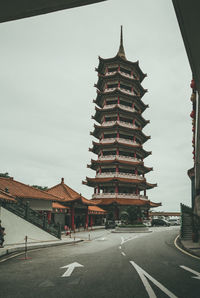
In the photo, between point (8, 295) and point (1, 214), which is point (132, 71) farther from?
point (8, 295)

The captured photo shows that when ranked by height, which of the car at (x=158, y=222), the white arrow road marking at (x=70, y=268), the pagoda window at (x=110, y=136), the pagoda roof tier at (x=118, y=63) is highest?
the pagoda roof tier at (x=118, y=63)

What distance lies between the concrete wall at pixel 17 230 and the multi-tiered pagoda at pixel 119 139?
28641mm

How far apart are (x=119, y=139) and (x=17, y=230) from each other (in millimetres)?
36184

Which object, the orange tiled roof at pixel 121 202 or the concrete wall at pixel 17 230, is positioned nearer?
the concrete wall at pixel 17 230

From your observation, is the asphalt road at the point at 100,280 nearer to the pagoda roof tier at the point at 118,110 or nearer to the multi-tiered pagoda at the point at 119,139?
the multi-tiered pagoda at the point at 119,139

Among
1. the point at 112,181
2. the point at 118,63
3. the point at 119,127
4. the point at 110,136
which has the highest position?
the point at 118,63

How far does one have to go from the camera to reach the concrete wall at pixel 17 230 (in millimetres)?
18266

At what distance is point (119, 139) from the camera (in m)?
52.9

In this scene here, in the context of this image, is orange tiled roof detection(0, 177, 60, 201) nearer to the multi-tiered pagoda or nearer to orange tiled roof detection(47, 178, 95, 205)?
orange tiled roof detection(47, 178, 95, 205)

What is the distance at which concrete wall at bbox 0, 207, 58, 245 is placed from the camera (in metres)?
18.3

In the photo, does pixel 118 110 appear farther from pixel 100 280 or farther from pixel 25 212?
pixel 100 280

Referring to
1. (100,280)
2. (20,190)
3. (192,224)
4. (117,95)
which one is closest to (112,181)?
(117,95)

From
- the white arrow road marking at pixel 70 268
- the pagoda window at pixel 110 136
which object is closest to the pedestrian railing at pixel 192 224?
the white arrow road marking at pixel 70 268

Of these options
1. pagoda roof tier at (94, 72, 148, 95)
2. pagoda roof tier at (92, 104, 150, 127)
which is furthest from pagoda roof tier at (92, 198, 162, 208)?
pagoda roof tier at (94, 72, 148, 95)
